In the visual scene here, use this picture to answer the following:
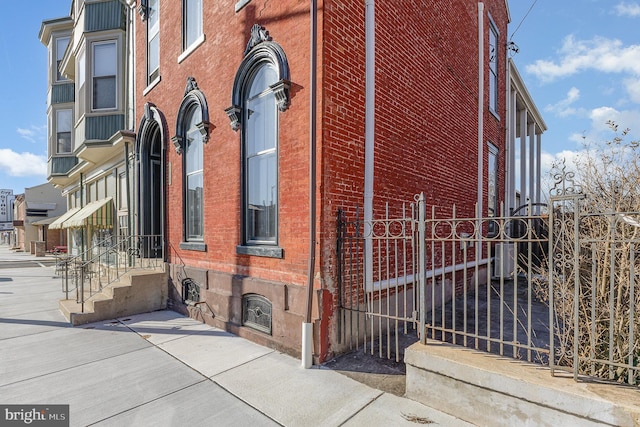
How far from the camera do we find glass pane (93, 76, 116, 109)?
36.1 ft

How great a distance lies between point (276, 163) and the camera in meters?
5.28

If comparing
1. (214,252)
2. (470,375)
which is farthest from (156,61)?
(470,375)

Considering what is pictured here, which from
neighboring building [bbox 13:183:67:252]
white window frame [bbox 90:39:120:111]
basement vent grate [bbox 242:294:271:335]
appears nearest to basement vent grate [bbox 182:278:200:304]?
basement vent grate [bbox 242:294:271:335]

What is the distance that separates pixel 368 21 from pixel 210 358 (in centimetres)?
565

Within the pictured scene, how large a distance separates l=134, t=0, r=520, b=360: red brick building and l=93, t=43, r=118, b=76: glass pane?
7.03ft

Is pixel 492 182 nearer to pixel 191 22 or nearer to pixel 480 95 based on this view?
pixel 480 95

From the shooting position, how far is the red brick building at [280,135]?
186 inches

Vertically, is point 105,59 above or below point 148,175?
above

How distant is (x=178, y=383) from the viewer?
158 inches

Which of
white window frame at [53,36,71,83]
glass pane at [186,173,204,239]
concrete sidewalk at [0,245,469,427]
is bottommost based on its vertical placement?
concrete sidewalk at [0,245,469,427]

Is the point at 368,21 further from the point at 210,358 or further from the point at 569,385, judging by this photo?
the point at 210,358

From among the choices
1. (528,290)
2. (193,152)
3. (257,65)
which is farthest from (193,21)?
(528,290)

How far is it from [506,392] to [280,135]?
4209mm

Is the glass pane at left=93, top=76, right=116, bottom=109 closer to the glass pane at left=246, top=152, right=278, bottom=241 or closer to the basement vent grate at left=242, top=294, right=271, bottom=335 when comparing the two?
the glass pane at left=246, top=152, right=278, bottom=241
